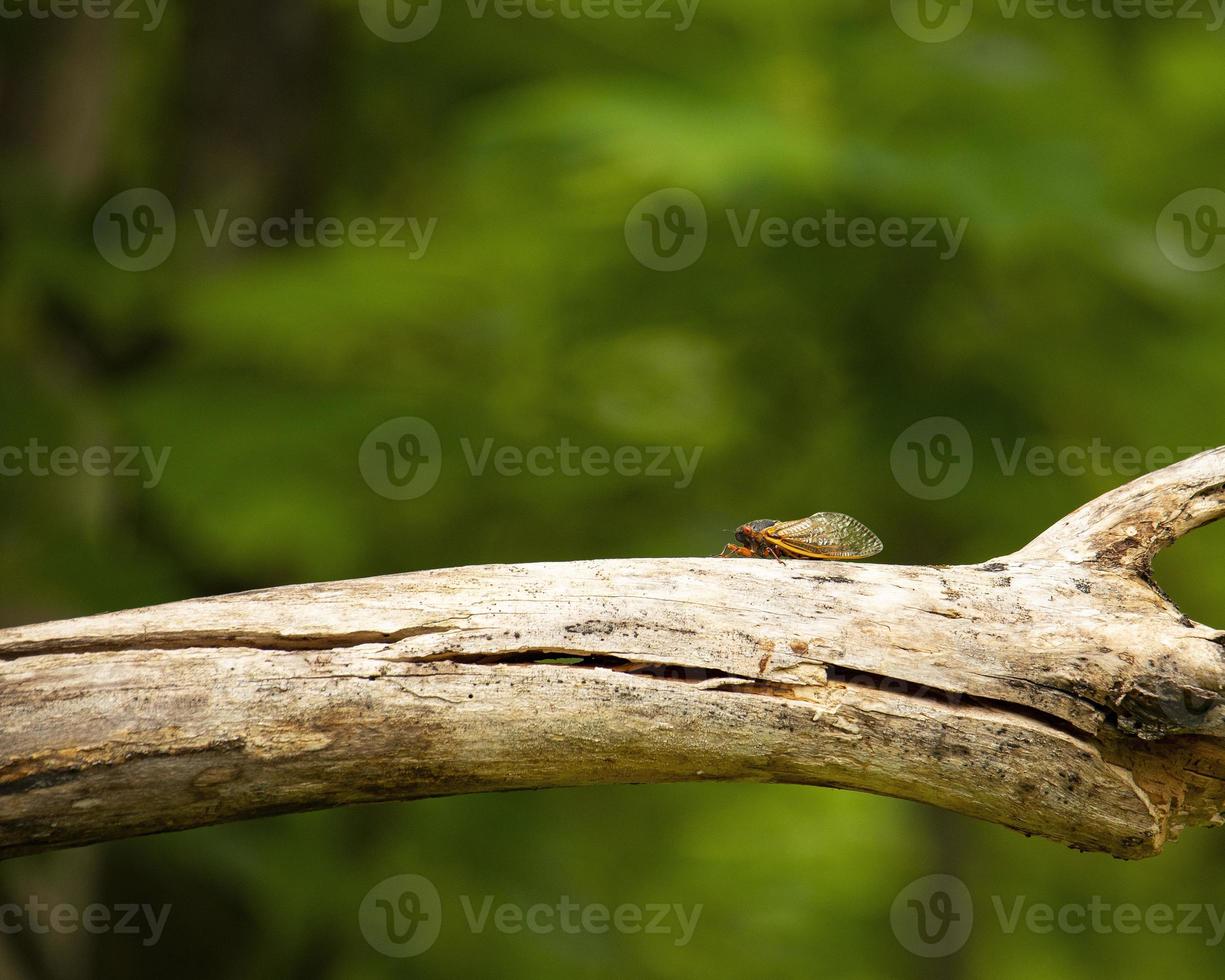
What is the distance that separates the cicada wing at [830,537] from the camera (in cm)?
377

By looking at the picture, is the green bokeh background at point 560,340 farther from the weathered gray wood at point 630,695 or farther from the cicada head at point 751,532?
the weathered gray wood at point 630,695

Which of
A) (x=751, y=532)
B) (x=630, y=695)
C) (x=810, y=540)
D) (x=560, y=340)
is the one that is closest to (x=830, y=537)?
(x=810, y=540)

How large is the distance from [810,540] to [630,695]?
1421 millimetres

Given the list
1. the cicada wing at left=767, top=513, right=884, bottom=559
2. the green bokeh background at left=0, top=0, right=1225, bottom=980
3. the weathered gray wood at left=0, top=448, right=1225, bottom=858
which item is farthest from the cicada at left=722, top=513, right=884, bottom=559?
the green bokeh background at left=0, top=0, right=1225, bottom=980

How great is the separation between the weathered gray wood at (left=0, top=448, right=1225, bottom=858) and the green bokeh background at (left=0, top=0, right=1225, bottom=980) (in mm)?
2296

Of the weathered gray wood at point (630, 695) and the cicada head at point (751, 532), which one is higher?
the cicada head at point (751, 532)

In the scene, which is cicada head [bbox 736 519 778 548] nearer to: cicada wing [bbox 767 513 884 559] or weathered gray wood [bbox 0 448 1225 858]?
cicada wing [bbox 767 513 884 559]

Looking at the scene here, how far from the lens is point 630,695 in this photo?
258cm

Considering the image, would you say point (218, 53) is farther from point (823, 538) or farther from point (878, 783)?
point (878, 783)

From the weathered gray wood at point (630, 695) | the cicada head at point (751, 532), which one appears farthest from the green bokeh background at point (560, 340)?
the weathered gray wood at point (630, 695)

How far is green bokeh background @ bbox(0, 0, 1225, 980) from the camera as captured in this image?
4859 millimetres

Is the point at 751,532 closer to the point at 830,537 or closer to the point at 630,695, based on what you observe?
the point at 830,537

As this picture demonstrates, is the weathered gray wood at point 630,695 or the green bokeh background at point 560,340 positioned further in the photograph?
the green bokeh background at point 560,340

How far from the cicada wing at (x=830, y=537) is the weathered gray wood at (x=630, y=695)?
36.4 inches
